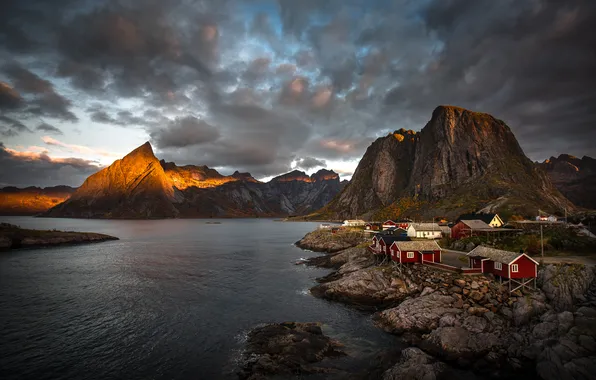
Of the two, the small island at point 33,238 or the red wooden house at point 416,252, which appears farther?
the small island at point 33,238

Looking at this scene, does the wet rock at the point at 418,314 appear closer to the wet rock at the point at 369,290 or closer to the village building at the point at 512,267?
the wet rock at the point at 369,290

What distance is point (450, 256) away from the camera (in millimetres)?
61562

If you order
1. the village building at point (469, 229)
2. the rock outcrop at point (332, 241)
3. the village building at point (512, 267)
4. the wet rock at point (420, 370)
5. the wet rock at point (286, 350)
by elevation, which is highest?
the village building at point (469, 229)

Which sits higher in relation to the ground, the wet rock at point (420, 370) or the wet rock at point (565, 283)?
the wet rock at point (565, 283)

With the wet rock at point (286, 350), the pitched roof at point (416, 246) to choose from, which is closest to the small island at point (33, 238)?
the wet rock at point (286, 350)

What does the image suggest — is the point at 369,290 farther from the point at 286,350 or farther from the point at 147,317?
the point at 147,317

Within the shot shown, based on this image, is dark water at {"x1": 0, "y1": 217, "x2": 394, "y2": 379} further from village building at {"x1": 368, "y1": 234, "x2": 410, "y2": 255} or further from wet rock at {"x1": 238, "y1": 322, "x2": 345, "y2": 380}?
village building at {"x1": 368, "y1": 234, "x2": 410, "y2": 255}

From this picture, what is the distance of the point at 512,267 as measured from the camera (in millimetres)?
39594

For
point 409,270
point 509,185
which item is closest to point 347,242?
point 409,270

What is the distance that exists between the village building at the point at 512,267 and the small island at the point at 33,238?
14023 cm

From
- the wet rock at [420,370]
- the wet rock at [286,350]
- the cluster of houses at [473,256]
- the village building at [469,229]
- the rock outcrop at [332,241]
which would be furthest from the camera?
the rock outcrop at [332,241]

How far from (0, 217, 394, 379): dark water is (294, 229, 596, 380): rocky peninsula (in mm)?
4897

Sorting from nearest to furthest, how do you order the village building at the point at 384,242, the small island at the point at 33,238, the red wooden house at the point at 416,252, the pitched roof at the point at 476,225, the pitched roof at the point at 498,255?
the pitched roof at the point at 498,255 → the red wooden house at the point at 416,252 → the village building at the point at 384,242 → the pitched roof at the point at 476,225 → the small island at the point at 33,238

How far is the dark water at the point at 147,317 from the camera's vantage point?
94.6 feet
